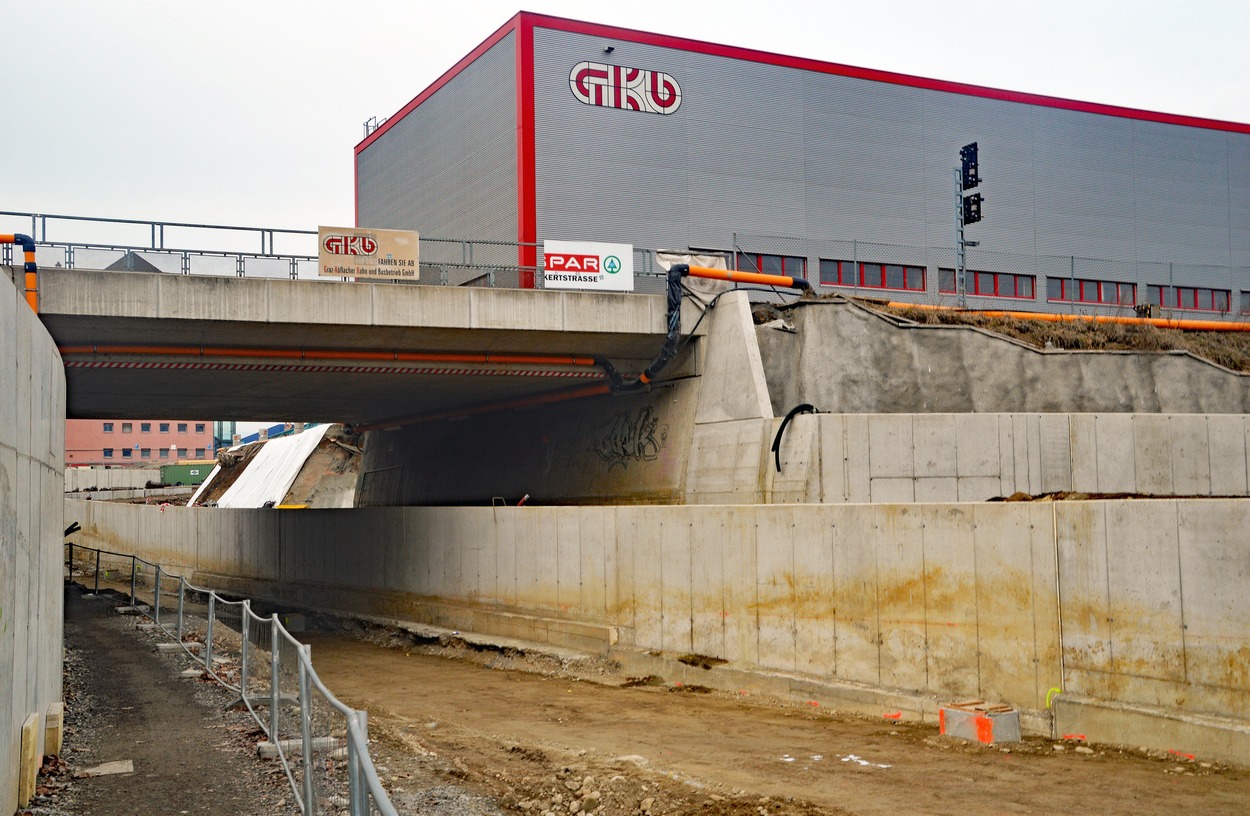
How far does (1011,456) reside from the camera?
2102cm

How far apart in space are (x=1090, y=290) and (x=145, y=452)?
13400 centimetres

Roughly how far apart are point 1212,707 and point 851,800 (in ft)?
12.9

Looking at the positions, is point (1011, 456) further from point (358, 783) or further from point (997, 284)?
point (997, 284)

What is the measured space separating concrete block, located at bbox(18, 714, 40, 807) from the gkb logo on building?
28963mm

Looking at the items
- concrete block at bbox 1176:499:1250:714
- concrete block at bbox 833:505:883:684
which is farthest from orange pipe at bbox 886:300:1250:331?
concrete block at bbox 1176:499:1250:714

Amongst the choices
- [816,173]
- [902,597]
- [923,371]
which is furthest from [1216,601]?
[816,173]

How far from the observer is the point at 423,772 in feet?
39.9

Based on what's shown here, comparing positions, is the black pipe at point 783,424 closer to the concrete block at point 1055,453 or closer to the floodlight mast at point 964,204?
the concrete block at point 1055,453

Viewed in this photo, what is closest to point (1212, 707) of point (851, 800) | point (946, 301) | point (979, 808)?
point (979, 808)

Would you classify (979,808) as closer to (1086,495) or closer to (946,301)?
(1086,495)

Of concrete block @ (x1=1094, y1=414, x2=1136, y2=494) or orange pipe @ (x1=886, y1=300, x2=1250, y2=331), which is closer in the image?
concrete block @ (x1=1094, y1=414, x2=1136, y2=494)

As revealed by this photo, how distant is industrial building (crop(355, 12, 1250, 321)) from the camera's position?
3569 centimetres

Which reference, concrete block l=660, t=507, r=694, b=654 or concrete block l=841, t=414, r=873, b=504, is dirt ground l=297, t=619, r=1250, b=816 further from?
concrete block l=841, t=414, r=873, b=504

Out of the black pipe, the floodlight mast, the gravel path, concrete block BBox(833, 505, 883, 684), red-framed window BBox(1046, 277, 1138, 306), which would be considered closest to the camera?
the gravel path
